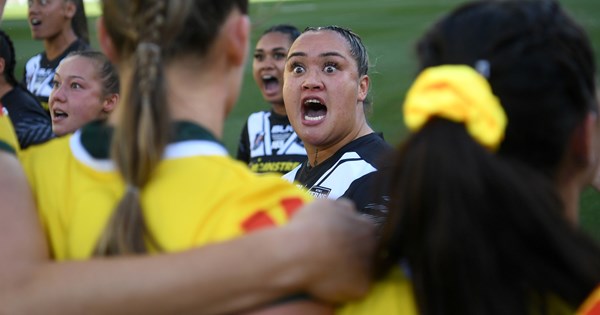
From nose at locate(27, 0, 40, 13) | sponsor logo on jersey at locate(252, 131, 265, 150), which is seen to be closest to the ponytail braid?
sponsor logo on jersey at locate(252, 131, 265, 150)

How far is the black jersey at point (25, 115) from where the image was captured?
510 centimetres

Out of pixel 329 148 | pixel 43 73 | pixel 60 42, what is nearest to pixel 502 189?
pixel 329 148

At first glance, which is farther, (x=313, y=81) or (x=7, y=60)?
(x=7, y=60)

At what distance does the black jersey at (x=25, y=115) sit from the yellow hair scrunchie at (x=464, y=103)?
384cm

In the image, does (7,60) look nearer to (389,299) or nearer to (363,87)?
(363,87)

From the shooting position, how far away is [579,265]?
1.50m

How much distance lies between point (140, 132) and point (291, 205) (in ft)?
0.98

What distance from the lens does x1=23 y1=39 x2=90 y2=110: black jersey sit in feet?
23.4

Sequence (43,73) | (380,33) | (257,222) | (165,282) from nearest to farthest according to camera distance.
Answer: (165,282) < (257,222) < (43,73) < (380,33)

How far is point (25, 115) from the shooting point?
17.9ft

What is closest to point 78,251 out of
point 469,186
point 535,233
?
point 469,186

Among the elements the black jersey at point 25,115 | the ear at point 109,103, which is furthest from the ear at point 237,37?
the black jersey at point 25,115

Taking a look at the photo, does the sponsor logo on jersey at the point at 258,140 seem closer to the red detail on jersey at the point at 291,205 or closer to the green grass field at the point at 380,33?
the green grass field at the point at 380,33

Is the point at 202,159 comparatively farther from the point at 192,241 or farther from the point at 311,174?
the point at 311,174
